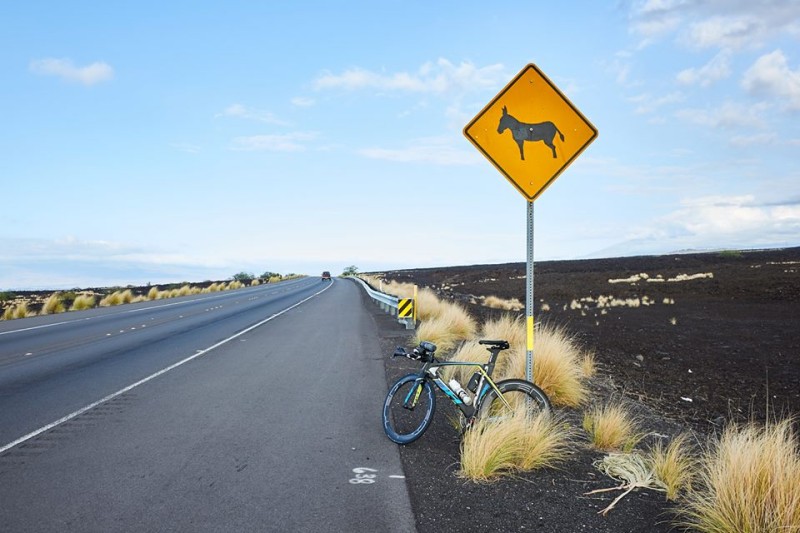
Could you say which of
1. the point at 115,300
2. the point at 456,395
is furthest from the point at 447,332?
the point at 115,300

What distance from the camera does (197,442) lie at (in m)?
5.91

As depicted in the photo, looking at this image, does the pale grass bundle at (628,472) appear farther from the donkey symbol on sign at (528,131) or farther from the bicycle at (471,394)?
the donkey symbol on sign at (528,131)

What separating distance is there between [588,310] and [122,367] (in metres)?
20.1

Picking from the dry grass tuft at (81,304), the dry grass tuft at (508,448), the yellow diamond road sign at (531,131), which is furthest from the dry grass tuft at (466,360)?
the dry grass tuft at (81,304)

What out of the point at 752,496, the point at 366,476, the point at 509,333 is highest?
the point at 509,333

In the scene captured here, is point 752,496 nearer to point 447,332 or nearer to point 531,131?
point 531,131

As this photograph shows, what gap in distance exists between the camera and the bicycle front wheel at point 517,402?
18.7 ft

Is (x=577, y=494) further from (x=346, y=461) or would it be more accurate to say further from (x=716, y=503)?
(x=346, y=461)

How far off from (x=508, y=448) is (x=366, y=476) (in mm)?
1317

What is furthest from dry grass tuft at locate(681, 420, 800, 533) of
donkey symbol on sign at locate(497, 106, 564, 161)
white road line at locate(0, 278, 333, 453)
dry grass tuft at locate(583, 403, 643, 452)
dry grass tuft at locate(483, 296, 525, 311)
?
dry grass tuft at locate(483, 296, 525, 311)

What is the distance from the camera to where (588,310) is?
2502 cm

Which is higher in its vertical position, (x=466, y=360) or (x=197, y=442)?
(x=466, y=360)

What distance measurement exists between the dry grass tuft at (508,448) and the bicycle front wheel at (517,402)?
11.0 inches

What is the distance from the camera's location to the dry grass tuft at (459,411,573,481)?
488cm
